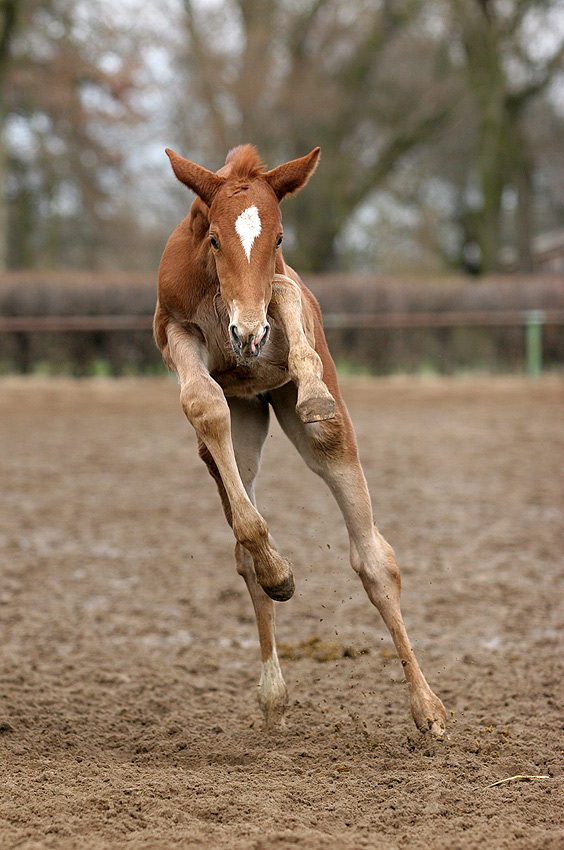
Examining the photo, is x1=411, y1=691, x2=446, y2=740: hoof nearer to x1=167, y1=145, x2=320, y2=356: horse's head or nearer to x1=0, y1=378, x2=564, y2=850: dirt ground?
x1=0, y1=378, x2=564, y2=850: dirt ground

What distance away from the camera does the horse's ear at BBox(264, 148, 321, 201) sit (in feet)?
11.6

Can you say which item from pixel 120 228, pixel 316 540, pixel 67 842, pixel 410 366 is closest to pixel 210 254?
pixel 67 842

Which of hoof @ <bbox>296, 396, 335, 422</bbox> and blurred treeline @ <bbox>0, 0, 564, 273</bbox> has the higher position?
blurred treeline @ <bbox>0, 0, 564, 273</bbox>

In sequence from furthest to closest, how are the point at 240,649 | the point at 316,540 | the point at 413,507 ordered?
the point at 413,507, the point at 316,540, the point at 240,649

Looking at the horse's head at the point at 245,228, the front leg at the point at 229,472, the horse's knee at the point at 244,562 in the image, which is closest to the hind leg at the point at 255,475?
the horse's knee at the point at 244,562

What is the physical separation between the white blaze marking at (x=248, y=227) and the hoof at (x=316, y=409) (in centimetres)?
54

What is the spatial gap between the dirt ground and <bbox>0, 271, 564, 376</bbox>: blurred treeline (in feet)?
17.7

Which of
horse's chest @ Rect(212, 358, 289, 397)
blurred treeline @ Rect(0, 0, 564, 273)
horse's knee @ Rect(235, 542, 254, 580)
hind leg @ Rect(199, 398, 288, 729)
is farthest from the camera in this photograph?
blurred treeline @ Rect(0, 0, 564, 273)

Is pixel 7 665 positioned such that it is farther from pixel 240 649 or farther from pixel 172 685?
pixel 240 649

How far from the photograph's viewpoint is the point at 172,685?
500 centimetres

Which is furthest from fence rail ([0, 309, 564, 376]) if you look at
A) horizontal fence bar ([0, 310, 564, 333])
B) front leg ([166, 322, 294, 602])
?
front leg ([166, 322, 294, 602])

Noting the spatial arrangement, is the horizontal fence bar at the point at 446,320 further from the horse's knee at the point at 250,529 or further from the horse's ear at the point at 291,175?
the horse's knee at the point at 250,529

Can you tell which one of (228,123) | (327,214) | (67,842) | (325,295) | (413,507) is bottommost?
(413,507)

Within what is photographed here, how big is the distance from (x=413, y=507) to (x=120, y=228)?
82.6 ft
